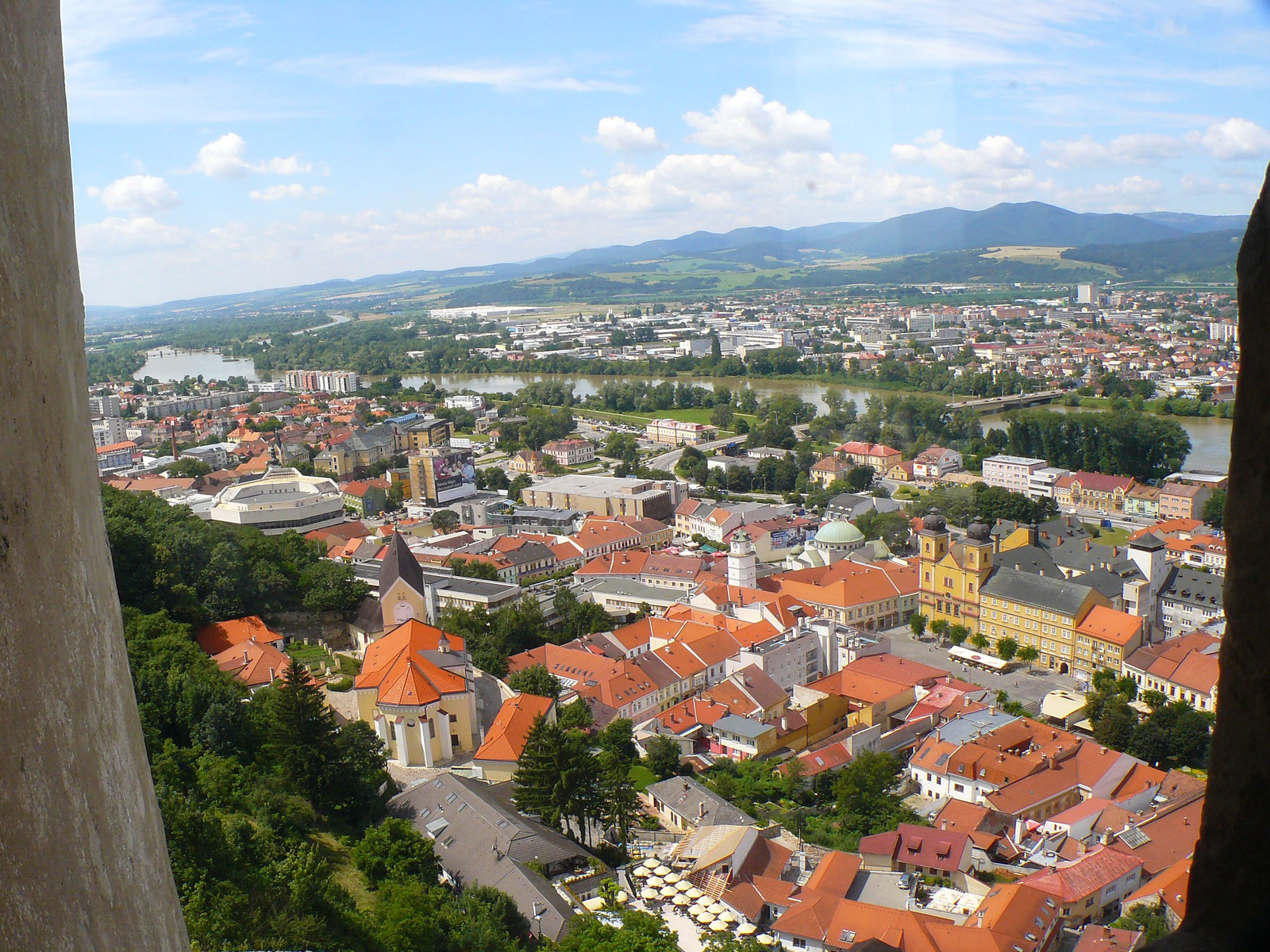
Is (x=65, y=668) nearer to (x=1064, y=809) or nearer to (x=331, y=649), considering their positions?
(x=1064, y=809)

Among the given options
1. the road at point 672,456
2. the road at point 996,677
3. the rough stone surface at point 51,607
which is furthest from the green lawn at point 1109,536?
the rough stone surface at point 51,607

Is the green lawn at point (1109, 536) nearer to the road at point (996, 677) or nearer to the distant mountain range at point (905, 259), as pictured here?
the road at point (996, 677)

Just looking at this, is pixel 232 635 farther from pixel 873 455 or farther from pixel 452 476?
pixel 873 455

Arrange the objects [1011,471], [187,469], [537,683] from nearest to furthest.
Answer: [537,683], [1011,471], [187,469]

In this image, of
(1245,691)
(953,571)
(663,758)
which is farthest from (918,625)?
(1245,691)

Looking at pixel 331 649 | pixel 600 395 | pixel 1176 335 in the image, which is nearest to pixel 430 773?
pixel 331 649

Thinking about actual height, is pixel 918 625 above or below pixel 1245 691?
below
